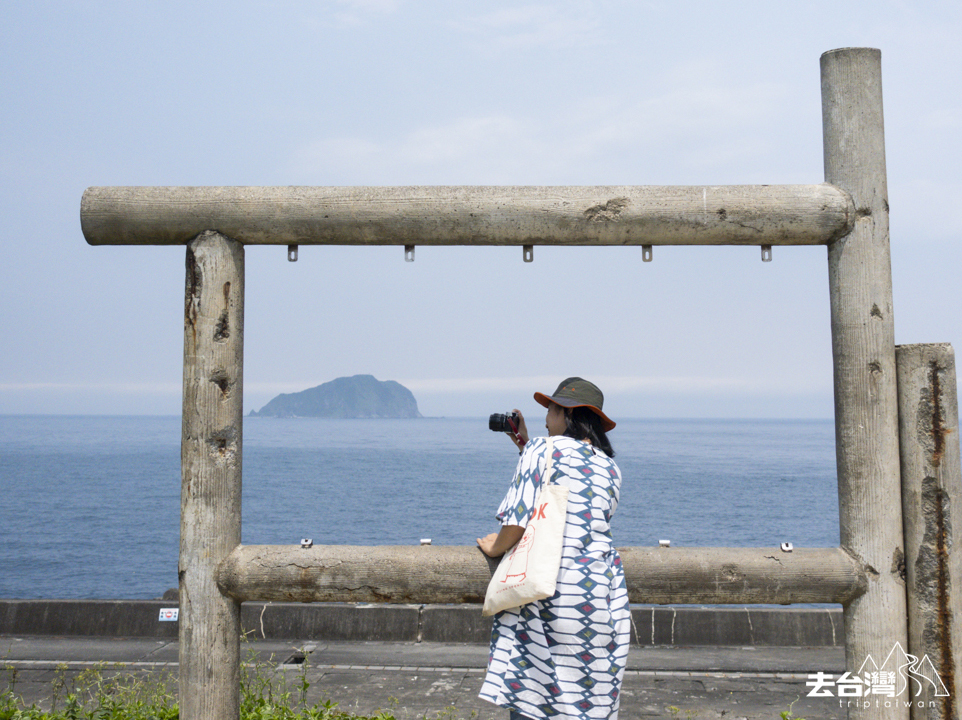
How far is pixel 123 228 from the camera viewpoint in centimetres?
347

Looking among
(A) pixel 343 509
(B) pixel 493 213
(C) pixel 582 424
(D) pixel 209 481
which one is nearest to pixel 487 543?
(C) pixel 582 424

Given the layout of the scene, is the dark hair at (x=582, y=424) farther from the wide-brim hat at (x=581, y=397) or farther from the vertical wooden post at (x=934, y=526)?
the vertical wooden post at (x=934, y=526)

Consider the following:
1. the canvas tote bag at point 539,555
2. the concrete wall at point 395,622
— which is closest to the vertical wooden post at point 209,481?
the canvas tote bag at point 539,555

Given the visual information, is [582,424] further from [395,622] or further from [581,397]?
[395,622]

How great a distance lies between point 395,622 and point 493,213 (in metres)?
5.56

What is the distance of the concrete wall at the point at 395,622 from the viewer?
24.2ft

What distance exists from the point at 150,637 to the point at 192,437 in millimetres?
5671

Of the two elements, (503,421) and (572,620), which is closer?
(572,620)

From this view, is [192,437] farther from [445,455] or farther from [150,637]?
[445,455]

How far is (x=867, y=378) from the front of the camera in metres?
3.33

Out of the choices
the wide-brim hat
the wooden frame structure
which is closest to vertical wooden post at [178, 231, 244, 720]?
the wooden frame structure

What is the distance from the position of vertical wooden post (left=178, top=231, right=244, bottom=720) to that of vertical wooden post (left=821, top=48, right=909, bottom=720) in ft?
9.04

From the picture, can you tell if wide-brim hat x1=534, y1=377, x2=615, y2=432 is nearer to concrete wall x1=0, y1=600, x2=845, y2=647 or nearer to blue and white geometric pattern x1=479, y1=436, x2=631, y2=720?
blue and white geometric pattern x1=479, y1=436, x2=631, y2=720

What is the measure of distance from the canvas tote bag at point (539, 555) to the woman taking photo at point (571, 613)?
0.04m
